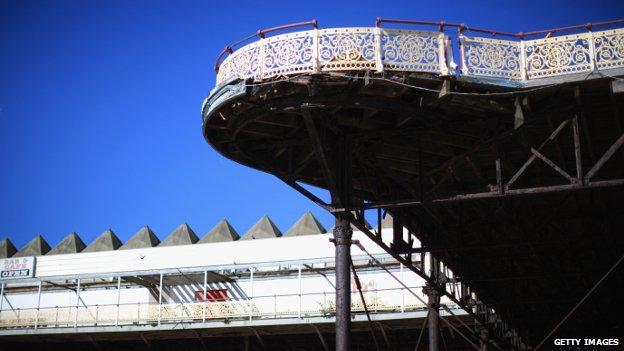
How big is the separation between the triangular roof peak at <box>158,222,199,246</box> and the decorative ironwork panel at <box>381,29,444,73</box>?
114ft

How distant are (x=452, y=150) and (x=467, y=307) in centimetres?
1092

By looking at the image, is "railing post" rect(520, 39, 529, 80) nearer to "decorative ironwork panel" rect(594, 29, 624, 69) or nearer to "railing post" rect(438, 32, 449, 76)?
"decorative ironwork panel" rect(594, 29, 624, 69)

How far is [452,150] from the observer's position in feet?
63.4

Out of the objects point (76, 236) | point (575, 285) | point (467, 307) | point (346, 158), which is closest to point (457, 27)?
point (346, 158)

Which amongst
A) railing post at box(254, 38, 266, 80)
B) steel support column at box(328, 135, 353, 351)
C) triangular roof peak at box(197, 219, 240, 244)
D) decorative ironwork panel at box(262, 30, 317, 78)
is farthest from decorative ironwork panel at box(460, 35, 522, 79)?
triangular roof peak at box(197, 219, 240, 244)

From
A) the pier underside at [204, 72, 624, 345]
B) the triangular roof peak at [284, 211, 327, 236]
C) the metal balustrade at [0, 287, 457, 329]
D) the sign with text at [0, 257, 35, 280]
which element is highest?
the triangular roof peak at [284, 211, 327, 236]

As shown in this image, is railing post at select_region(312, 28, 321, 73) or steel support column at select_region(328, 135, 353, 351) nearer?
railing post at select_region(312, 28, 321, 73)

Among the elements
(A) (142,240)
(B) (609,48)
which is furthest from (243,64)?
(A) (142,240)

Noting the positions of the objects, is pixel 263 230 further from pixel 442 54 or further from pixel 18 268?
pixel 442 54

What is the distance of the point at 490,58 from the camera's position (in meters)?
16.2

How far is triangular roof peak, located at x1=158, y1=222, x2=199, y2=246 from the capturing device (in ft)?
161

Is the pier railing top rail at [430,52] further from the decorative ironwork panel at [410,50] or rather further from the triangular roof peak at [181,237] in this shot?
the triangular roof peak at [181,237]

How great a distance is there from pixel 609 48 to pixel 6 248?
46.8 meters

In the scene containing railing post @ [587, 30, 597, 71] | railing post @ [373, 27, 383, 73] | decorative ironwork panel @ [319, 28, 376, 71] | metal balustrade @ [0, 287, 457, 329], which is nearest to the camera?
railing post @ [373, 27, 383, 73]
